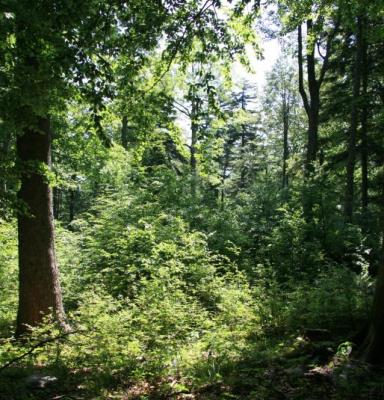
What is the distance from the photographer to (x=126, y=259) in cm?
993

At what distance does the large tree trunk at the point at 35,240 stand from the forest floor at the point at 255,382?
1869mm

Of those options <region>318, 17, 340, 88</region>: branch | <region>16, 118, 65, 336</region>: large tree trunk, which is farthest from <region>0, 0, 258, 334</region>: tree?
<region>318, 17, 340, 88</region>: branch

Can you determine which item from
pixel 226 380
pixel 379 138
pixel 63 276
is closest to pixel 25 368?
pixel 226 380

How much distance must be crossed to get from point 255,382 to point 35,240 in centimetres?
487

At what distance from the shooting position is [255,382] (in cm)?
449

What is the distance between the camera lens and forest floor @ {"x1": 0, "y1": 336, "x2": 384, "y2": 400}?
13.2 ft

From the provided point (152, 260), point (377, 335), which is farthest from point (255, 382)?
point (152, 260)

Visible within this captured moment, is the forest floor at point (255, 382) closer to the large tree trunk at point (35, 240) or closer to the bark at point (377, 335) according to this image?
the bark at point (377, 335)

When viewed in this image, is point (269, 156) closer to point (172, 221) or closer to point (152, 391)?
point (172, 221)

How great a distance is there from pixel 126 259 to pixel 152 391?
534cm

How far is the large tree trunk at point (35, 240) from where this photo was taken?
743 cm

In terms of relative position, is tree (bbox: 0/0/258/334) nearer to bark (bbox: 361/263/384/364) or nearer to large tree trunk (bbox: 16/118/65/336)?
large tree trunk (bbox: 16/118/65/336)

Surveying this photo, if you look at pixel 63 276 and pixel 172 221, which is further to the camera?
pixel 172 221

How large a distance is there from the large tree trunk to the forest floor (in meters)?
1.87
